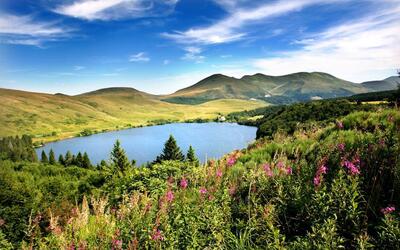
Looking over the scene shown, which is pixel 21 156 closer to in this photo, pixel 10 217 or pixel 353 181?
pixel 10 217

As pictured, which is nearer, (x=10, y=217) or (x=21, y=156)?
(x=10, y=217)

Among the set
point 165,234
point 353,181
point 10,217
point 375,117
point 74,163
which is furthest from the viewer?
point 74,163

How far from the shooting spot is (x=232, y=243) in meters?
4.73

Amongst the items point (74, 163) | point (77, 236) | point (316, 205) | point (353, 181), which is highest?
point (353, 181)

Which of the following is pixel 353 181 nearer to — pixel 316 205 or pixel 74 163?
pixel 316 205

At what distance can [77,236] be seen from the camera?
572cm

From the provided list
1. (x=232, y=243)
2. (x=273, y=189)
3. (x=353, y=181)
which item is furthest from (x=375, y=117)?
(x=232, y=243)

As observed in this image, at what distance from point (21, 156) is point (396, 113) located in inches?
5621

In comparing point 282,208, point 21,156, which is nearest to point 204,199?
point 282,208

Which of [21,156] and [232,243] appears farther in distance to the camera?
[21,156]

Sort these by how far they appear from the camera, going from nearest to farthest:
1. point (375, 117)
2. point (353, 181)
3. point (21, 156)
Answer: point (353, 181), point (375, 117), point (21, 156)

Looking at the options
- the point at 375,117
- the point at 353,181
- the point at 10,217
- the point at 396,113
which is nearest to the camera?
the point at 353,181

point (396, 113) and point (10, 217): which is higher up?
point (396, 113)

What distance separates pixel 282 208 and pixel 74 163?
109177mm
